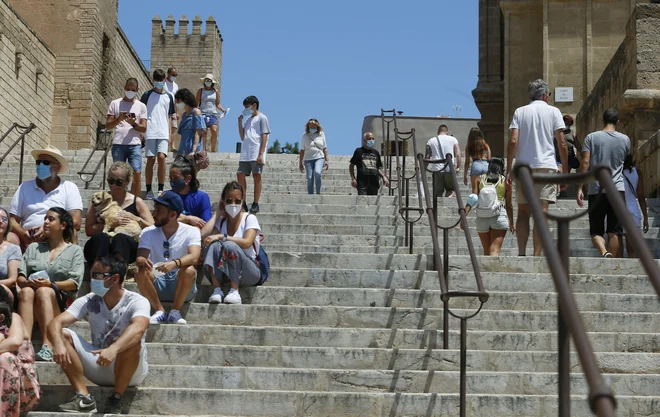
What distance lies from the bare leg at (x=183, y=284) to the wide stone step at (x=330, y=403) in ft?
3.71

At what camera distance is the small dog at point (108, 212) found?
8883 mm

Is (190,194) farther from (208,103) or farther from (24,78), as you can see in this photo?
(24,78)

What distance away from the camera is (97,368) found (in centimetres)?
682

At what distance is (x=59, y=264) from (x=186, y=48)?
48.3 metres

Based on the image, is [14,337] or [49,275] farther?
[49,275]

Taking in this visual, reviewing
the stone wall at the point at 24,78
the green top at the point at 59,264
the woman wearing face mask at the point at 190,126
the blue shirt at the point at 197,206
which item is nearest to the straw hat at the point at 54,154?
the blue shirt at the point at 197,206

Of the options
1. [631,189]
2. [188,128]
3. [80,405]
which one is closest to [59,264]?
[80,405]

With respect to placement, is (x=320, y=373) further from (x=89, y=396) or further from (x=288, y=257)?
(x=288, y=257)

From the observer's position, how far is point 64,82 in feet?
103

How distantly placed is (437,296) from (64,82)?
81.9ft

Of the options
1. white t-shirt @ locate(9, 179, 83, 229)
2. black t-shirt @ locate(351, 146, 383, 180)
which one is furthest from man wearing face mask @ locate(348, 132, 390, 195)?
white t-shirt @ locate(9, 179, 83, 229)

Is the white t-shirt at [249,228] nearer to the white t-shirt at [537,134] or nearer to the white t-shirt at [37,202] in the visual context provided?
the white t-shirt at [37,202]

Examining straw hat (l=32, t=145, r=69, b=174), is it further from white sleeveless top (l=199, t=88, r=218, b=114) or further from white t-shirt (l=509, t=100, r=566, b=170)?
white sleeveless top (l=199, t=88, r=218, b=114)

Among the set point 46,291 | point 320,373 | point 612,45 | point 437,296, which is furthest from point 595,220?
point 612,45
